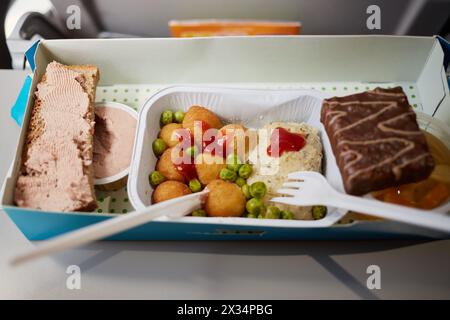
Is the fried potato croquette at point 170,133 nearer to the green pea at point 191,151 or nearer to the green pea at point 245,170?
the green pea at point 191,151

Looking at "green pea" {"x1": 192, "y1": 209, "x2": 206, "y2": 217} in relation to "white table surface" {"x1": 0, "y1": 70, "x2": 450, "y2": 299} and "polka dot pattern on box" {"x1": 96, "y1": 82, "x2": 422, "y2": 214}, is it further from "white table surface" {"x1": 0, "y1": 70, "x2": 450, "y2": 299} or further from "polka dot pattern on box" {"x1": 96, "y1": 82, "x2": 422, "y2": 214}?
"polka dot pattern on box" {"x1": 96, "y1": 82, "x2": 422, "y2": 214}

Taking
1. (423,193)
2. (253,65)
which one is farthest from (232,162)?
(423,193)

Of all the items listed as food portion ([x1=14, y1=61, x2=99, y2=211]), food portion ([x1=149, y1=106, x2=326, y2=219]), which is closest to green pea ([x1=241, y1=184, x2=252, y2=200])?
food portion ([x1=149, y1=106, x2=326, y2=219])

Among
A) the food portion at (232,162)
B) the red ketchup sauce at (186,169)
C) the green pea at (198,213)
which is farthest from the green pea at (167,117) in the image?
the green pea at (198,213)

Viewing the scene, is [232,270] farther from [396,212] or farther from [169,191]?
[396,212]
